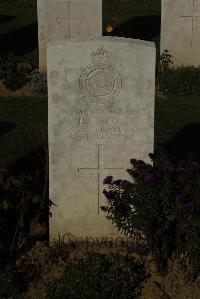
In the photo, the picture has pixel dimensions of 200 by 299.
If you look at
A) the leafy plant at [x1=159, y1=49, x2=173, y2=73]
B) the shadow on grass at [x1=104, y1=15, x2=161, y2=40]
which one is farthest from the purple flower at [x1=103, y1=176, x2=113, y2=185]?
the shadow on grass at [x1=104, y1=15, x2=161, y2=40]

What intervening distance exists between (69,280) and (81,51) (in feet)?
7.06

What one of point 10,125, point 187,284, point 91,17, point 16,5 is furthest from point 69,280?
point 16,5

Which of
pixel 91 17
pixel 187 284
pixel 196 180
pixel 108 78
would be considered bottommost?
pixel 187 284

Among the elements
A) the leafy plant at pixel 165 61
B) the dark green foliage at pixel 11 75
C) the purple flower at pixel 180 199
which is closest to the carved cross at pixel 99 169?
the purple flower at pixel 180 199

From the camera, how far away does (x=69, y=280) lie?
556cm

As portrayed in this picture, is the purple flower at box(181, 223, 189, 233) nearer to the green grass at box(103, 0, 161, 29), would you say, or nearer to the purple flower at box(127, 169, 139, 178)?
the purple flower at box(127, 169, 139, 178)

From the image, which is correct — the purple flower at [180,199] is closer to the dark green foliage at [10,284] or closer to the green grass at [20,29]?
the dark green foliage at [10,284]

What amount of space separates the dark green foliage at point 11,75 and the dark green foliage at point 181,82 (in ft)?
9.21

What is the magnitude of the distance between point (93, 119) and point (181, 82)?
6402mm

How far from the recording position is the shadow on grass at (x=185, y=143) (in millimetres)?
9422

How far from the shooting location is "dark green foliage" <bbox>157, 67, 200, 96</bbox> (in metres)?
12.2

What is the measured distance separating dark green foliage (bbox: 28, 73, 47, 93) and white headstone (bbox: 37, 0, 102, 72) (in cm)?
107

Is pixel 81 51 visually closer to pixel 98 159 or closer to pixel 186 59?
pixel 98 159

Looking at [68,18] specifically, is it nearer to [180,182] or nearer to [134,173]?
[134,173]
